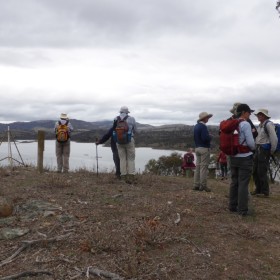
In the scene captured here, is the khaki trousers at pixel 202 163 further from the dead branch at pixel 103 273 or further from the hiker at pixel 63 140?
the dead branch at pixel 103 273

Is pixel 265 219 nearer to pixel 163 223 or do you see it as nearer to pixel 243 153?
pixel 243 153

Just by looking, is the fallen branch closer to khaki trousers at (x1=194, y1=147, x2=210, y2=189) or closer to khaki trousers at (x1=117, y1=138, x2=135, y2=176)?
khaki trousers at (x1=194, y1=147, x2=210, y2=189)

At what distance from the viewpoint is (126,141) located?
30.1 feet

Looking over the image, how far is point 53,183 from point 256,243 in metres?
4.57

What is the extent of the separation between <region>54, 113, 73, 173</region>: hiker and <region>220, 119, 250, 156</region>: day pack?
5.61m

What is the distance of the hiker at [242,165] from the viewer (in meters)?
6.48

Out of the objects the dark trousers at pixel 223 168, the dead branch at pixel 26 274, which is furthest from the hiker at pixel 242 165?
the dark trousers at pixel 223 168

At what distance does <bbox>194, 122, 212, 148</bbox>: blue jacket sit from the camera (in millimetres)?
8695

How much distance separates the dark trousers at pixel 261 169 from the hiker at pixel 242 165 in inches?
65.8

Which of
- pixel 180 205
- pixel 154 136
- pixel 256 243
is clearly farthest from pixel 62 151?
pixel 154 136

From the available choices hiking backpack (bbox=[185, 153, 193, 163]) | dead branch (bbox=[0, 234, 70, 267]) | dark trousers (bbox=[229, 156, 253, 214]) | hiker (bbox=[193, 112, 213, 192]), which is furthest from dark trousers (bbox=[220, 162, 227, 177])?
dead branch (bbox=[0, 234, 70, 267])

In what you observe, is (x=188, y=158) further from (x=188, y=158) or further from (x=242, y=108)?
(x=242, y=108)

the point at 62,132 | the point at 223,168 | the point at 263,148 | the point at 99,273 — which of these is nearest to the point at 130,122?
the point at 62,132

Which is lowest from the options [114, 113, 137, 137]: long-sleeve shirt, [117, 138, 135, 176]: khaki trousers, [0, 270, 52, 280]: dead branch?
[0, 270, 52, 280]: dead branch
